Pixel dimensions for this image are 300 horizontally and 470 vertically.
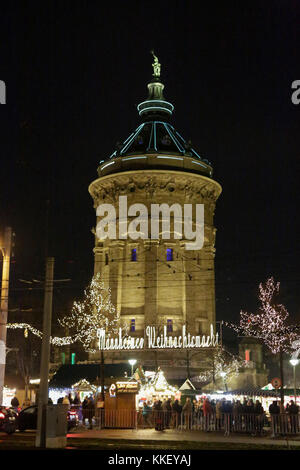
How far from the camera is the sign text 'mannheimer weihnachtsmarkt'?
56.3 metres

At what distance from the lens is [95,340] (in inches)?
2422

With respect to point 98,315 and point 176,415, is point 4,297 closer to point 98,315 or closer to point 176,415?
point 176,415

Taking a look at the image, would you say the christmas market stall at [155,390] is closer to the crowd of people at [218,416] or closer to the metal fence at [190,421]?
the crowd of people at [218,416]

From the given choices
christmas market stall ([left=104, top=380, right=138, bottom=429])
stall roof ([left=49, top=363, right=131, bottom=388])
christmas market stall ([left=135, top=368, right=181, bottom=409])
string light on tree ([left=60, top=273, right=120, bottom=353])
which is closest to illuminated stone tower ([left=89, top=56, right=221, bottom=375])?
string light on tree ([left=60, top=273, right=120, bottom=353])

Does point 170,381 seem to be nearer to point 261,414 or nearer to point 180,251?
point 180,251

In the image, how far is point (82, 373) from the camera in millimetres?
49656

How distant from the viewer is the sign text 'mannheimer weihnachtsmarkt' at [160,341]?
56344 millimetres

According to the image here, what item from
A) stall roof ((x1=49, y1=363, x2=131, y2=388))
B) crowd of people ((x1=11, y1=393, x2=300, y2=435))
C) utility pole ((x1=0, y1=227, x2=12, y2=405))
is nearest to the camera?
crowd of people ((x1=11, y1=393, x2=300, y2=435))

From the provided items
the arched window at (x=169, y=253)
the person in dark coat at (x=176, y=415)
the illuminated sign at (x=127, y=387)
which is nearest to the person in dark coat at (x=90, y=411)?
the illuminated sign at (x=127, y=387)

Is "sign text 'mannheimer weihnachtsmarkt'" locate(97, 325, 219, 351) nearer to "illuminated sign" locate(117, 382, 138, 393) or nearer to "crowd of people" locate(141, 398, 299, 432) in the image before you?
"crowd of people" locate(141, 398, 299, 432)

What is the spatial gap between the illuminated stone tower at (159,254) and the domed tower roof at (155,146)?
10 cm

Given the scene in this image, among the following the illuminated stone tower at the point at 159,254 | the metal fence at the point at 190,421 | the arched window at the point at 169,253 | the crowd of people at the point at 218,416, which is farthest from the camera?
the arched window at the point at 169,253

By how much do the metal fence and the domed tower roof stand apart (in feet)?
102

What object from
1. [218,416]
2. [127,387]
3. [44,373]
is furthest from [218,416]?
[44,373]
